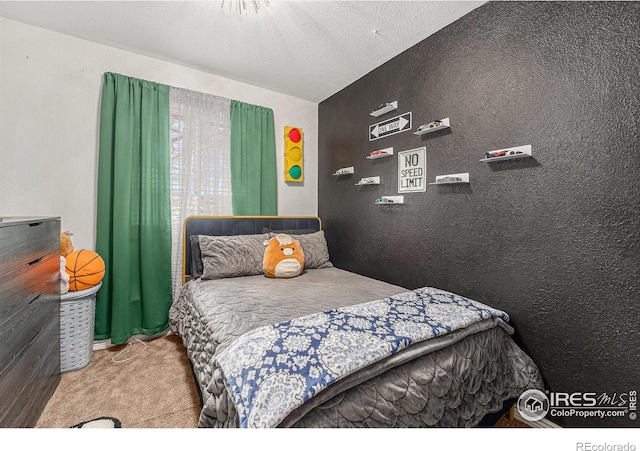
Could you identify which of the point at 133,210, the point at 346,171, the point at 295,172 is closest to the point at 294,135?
the point at 295,172

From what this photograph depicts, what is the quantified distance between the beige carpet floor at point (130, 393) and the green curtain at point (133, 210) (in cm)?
32

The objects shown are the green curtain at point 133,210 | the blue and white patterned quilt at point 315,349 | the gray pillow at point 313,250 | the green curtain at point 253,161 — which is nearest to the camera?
the blue and white patterned quilt at point 315,349

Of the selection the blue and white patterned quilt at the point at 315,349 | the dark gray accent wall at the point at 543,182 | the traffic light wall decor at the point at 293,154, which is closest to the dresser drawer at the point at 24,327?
the blue and white patterned quilt at the point at 315,349

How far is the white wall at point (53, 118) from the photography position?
75.3 inches

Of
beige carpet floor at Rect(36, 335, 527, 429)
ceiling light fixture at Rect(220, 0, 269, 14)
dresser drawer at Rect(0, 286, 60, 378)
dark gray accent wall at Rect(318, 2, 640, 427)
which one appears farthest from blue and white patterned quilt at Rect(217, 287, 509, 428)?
ceiling light fixture at Rect(220, 0, 269, 14)

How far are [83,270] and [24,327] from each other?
64cm

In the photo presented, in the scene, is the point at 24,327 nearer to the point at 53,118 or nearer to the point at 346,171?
the point at 53,118

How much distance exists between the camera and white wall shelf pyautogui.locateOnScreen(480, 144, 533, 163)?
4.81ft

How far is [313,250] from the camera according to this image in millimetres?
2629

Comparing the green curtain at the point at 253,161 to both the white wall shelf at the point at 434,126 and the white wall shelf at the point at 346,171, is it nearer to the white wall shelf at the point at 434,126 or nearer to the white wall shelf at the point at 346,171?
the white wall shelf at the point at 346,171

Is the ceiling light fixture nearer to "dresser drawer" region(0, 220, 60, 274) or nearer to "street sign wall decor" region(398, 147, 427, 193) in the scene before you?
"street sign wall decor" region(398, 147, 427, 193)

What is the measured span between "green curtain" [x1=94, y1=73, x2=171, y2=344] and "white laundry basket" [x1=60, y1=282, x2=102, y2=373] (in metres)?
0.24
